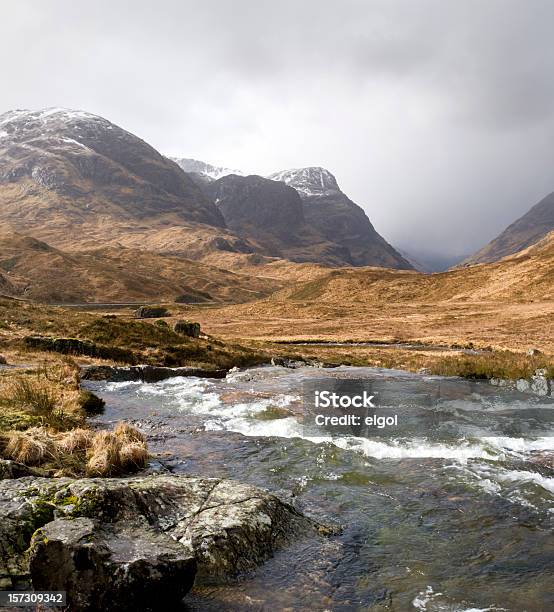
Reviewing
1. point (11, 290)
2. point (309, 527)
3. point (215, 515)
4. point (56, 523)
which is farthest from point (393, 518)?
point (11, 290)

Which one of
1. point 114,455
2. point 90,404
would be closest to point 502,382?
point 90,404

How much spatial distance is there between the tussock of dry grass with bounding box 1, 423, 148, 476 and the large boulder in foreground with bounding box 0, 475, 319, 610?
2414 millimetres

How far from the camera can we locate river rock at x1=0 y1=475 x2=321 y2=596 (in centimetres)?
693

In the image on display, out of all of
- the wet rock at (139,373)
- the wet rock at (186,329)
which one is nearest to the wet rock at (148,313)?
the wet rock at (186,329)

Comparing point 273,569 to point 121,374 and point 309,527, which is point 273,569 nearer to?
point 309,527

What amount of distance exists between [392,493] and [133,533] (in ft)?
23.7

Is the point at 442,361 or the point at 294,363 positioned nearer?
the point at 442,361

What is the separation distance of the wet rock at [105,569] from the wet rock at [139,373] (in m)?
23.6

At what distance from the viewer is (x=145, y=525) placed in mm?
8359

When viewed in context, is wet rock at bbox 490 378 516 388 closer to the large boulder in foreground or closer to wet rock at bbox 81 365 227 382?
wet rock at bbox 81 365 227 382

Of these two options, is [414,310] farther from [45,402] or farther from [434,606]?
[434,606]

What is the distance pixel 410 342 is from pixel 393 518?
53.4 meters

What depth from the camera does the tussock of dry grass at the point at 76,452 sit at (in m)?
11.9

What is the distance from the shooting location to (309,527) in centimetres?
1039
